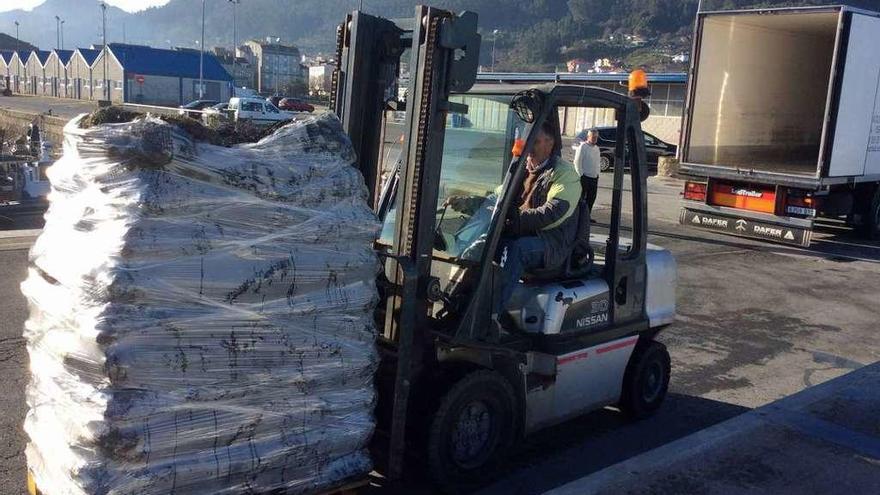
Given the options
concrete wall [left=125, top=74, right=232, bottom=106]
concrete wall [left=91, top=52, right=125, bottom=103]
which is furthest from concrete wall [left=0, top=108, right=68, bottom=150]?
concrete wall [left=91, top=52, right=125, bottom=103]

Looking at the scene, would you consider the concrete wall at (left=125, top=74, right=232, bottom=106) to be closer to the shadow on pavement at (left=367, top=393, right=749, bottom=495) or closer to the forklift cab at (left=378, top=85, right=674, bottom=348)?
the shadow on pavement at (left=367, top=393, right=749, bottom=495)

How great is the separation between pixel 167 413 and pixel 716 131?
46.3ft

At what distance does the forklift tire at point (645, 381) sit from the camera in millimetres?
5844

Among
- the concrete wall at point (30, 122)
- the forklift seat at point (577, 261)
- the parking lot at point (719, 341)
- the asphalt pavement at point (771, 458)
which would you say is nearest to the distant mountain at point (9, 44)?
the concrete wall at point (30, 122)

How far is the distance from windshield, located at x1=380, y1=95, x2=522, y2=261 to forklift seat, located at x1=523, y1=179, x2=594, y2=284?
1.74 feet

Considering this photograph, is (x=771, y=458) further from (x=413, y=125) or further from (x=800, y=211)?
(x=800, y=211)

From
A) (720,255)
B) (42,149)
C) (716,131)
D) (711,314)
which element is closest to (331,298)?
(711,314)

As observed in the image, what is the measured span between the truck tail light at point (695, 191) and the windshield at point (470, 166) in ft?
36.0

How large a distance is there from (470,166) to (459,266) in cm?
70

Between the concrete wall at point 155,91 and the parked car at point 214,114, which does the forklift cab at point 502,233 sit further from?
the concrete wall at point 155,91

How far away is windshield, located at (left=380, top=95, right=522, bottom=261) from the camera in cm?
472

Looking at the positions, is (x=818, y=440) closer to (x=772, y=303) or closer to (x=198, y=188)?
(x=198, y=188)

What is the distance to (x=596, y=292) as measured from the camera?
529 centimetres

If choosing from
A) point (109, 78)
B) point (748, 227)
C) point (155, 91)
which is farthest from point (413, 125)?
point (109, 78)
